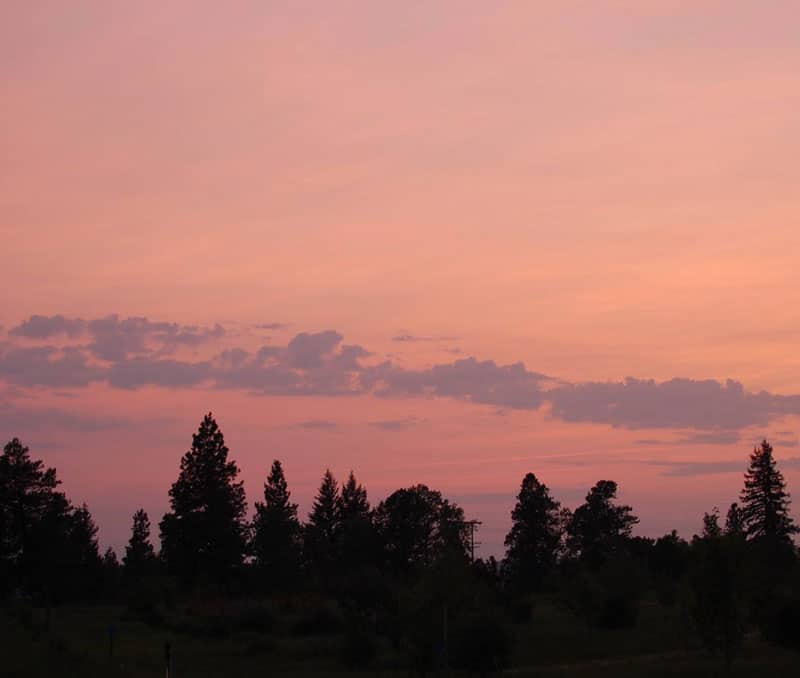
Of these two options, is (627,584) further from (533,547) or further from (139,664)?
(533,547)

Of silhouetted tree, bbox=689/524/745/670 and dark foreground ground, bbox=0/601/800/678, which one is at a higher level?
silhouetted tree, bbox=689/524/745/670

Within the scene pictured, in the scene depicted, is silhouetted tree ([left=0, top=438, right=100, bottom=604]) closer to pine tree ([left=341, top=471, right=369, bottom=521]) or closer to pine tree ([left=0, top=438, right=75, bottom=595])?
pine tree ([left=0, top=438, right=75, bottom=595])

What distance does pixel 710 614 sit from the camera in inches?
1933

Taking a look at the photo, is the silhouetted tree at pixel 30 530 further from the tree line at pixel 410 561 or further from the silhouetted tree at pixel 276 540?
the silhouetted tree at pixel 276 540

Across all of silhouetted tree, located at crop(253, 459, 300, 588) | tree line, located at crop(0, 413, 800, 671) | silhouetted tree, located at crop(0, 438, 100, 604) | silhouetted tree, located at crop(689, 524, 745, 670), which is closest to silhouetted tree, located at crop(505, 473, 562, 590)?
tree line, located at crop(0, 413, 800, 671)

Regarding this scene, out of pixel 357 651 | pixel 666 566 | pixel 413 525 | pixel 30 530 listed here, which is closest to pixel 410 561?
pixel 413 525

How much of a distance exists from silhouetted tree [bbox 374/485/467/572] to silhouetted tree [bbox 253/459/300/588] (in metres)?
10.3

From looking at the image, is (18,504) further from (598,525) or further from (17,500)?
(598,525)

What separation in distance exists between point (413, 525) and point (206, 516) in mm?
31675

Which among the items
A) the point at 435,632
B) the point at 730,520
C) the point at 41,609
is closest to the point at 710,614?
the point at 435,632

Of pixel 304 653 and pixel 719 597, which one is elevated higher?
pixel 719 597

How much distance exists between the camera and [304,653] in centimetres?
6338

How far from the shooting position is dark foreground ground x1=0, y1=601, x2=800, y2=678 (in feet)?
152

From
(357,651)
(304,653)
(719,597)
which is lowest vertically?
(304,653)
